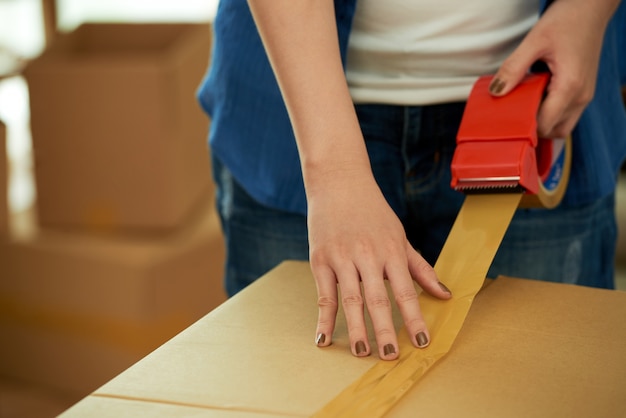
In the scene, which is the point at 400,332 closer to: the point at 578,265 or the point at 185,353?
the point at 185,353

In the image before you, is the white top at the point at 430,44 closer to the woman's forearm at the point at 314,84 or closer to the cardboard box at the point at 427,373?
the woman's forearm at the point at 314,84

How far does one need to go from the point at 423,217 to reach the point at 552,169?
0.14m

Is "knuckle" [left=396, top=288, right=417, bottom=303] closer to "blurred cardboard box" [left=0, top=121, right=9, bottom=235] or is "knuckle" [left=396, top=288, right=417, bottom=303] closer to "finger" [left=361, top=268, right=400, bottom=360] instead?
"finger" [left=361, top=268, right=400, bottom=360]

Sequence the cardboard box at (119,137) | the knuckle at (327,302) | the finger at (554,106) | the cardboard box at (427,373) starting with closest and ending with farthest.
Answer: the cardboard box at (427,373), the knuckle at (327,302), the finger at (554,106), the cardboard box at (119,137)

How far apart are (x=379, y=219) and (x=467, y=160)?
0.12 metres

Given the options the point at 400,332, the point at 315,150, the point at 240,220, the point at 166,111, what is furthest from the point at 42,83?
the point at 400,332

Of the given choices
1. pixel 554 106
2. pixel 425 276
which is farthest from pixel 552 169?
pixel 425 276

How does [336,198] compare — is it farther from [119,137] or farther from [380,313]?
[119,137]

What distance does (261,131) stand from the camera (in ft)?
3.04

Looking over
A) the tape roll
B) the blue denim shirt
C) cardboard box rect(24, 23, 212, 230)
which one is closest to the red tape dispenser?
the tape roll

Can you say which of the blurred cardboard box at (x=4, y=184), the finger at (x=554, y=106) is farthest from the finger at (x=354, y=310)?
the blurred cardboard box at (x=4, y=184)

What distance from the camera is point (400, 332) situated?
0.70 metres

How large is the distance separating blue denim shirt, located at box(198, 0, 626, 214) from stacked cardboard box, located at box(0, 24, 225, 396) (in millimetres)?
667

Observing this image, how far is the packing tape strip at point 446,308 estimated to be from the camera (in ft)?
1.96
